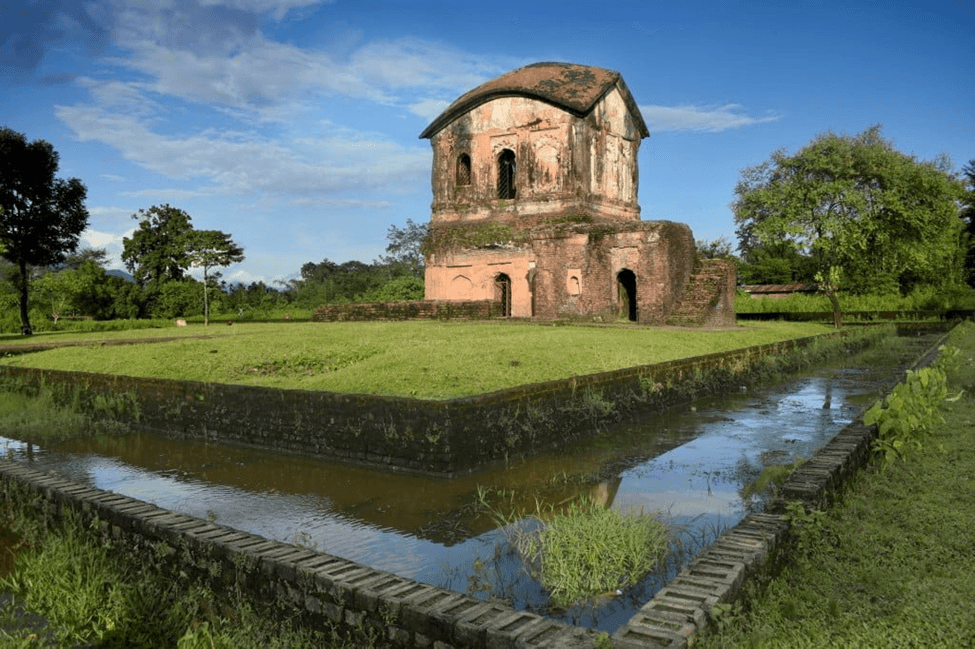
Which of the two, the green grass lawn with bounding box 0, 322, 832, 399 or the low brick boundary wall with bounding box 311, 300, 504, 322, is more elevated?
the low brick boundary wall with bounding box 311, 300, 504, 322

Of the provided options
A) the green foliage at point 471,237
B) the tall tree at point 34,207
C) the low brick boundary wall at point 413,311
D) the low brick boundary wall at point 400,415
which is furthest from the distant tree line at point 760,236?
the low brick boundary wall at point 400,415

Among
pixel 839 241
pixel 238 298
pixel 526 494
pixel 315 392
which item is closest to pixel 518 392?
pixel 526 494

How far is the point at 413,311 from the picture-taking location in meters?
20.4

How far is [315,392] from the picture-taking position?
23.7ft

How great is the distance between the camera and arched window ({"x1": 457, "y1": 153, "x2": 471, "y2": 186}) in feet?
86.7

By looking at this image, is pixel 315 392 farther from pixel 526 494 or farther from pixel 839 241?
pixel 839 241

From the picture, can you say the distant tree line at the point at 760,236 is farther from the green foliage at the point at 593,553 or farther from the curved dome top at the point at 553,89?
the green foliage at the point at 593,553

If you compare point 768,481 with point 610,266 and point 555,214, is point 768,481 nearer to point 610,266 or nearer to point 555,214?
point 610,266

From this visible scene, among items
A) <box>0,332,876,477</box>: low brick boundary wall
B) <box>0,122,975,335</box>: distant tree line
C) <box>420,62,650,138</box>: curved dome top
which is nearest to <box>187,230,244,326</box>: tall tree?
<box>0,122,975,335</box>: distant tree line

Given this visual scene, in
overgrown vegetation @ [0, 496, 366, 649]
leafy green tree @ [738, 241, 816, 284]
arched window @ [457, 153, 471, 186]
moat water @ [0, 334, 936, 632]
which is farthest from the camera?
leafy green tree @ [738, 241, 816, 284]

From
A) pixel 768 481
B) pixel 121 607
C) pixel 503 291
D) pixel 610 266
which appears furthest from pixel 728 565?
pixel 503 291

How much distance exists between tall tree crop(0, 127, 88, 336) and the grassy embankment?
29186 mm

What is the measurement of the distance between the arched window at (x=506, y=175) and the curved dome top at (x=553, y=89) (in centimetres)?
213

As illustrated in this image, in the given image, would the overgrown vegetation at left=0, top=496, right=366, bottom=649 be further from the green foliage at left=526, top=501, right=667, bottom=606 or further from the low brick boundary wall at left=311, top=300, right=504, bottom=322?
the low brick boundary wall at left=311, top=300, right=504, bottom=322
